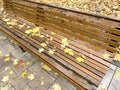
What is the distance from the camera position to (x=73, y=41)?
105 inches

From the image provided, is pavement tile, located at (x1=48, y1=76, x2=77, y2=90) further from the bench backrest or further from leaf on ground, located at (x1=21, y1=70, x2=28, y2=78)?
the bench backrest

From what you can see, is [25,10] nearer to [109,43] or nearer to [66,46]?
[66,46]

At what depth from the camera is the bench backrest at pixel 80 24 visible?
6.74 ft

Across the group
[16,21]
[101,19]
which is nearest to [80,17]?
[101,19]

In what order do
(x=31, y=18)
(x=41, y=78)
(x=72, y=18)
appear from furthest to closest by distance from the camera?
(x=31, y=18)
(x=41, y=78)
(x=72, y=18)

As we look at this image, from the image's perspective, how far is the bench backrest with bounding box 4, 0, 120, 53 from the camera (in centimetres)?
205

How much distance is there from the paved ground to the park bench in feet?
0.92

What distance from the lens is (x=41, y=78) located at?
288 cm

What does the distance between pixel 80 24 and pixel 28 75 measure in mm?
1483

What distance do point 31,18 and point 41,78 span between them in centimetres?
145

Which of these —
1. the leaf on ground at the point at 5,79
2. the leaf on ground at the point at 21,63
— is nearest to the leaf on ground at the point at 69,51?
the leaf on ground at the point at 21,63

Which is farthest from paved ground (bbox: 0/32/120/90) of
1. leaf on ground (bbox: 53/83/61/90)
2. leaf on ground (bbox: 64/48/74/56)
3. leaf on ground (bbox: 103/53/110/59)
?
leaf on ground (bbox: 64/48/74/56)

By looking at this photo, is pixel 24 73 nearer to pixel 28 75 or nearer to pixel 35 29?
pixel 28 75

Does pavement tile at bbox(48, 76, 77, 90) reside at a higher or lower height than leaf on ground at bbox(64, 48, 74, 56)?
lower
